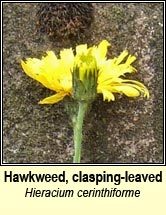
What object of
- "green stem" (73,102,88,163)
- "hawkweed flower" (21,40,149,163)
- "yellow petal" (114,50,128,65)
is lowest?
"green stem" (73,102,88,163)

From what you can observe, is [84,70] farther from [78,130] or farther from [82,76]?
[78,130]

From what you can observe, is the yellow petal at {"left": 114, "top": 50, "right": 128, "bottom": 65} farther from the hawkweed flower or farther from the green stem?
the green stem

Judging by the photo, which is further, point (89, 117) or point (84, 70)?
point (89, 117)

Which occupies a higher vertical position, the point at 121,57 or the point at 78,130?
the point at 121,57

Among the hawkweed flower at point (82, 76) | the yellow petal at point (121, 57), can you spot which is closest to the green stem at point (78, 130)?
the hawkweed flower at point (82, 76)

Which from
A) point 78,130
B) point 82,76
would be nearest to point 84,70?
point 82,76

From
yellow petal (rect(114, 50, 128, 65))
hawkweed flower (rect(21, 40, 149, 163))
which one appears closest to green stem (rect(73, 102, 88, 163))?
hawkweed flower (rect(21, 40, 149, 163))

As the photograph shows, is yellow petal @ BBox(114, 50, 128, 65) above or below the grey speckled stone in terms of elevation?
above

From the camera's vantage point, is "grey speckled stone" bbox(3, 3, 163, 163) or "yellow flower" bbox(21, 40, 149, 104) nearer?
"yellow flower" bbox(21, 40, 149, 104)
